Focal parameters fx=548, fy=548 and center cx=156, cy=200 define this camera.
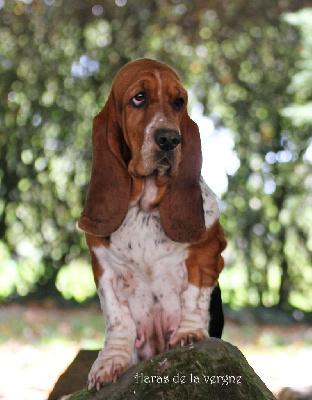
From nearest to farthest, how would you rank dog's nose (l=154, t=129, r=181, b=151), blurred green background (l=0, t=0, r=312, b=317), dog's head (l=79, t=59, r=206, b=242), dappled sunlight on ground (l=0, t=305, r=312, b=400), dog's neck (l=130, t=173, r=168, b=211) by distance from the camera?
dog's nose (l=154, t=129, r=181, b=151), dog's head (l=79, t=59, r=206, b=242), dog's neck (l=130, t=173, r=168, b=211), dappled sunlight on ground (l=0, t=305, r=312, b=400), blurred green background (l=0, t=0, r=312, b=317)

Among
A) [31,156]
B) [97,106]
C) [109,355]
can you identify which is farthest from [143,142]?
[31,156]

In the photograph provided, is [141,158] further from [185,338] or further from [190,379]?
[190,379]

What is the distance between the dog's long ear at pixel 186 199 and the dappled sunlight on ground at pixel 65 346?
3095mm

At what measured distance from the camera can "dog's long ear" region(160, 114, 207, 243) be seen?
2221mm

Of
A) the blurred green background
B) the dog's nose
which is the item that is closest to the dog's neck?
the dog's nose

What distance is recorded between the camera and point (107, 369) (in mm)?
2182

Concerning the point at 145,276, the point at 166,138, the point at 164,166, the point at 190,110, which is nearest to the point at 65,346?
the point at 190,110

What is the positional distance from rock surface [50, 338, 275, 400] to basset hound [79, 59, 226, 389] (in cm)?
7

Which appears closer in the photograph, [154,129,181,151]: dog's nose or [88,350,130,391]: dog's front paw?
[154,129,181,151]: dog's nose

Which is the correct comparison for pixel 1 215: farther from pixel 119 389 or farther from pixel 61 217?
pixel 119 389

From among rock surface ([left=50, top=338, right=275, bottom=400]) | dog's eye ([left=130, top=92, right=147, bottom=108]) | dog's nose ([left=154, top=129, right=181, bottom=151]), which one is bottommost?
rock surface ([left=50, top=338, right=275, bottom=400])

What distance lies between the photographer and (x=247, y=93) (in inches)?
252

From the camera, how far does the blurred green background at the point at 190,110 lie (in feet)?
20.4

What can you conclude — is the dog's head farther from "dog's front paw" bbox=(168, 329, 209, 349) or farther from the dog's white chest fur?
"dog's front paw" bbox=(168, 329, 209, 349)
